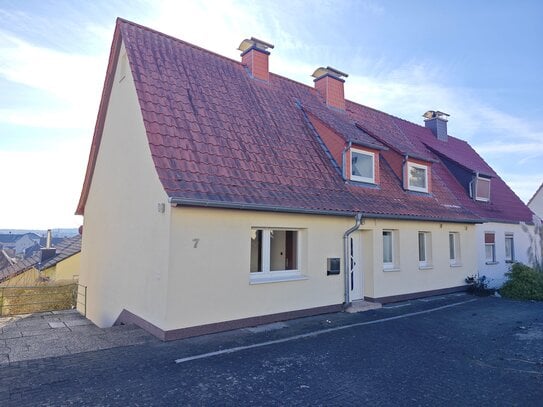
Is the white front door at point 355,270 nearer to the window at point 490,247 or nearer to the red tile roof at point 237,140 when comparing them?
the red tile roof at point 237,140

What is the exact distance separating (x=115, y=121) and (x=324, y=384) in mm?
8961

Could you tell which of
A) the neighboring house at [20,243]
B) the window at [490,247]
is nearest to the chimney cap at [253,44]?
the window at [490,247]

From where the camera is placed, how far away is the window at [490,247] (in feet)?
53.6

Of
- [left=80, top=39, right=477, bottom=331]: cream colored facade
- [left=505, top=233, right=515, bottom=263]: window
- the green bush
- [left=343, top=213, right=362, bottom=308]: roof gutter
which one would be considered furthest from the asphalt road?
[left=505, top=233, right=515, bottom=263]: window

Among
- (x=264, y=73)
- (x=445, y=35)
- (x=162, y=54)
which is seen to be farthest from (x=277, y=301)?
(x=445, y=35)

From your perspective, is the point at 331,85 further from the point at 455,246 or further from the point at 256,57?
the point at 455,246

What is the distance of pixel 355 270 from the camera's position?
11.3m

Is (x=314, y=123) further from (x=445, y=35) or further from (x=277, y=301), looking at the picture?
(x=277, y=301)

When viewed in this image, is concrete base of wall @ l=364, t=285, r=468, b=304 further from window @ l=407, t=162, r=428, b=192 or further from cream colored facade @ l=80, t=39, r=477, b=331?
window @ l=407, t=162, r=428, b=192

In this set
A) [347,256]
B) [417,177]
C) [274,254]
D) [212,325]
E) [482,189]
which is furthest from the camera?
[482,189]

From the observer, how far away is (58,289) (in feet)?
49.4

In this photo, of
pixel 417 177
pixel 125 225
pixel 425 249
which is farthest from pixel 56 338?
pixel 417 177

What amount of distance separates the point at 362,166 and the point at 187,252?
7.05 metres

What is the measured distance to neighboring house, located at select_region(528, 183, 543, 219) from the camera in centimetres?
2469
